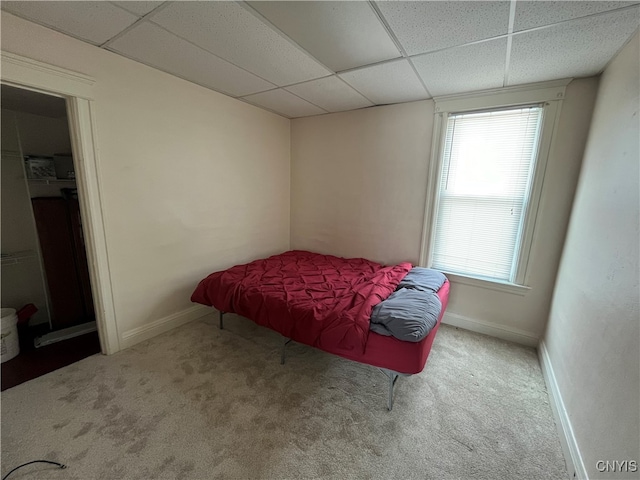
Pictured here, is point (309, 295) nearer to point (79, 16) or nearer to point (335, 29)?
point (335, 29)

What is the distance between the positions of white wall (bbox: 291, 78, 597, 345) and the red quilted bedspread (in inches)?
19.1

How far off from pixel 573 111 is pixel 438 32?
1431 millimetres

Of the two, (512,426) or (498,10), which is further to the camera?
(512,426)

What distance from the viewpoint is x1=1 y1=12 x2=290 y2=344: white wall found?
1891 millimetres

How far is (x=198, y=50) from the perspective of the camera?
1.81 metres

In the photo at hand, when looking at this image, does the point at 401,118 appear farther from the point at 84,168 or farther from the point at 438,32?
the point at 84,168

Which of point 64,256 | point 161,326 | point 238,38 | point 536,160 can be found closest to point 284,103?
point 238,38

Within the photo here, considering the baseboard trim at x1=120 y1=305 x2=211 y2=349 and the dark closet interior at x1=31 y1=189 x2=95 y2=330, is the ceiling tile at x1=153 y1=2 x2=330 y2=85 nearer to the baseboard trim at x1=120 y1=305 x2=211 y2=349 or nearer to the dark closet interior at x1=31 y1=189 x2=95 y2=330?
the dark closet interior at x1=31 y1=189 x2=95 y2=330

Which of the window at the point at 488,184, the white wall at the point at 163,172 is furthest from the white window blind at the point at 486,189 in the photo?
the white wall at the point at 163,172

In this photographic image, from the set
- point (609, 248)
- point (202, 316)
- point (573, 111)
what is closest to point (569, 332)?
point (609, 248)

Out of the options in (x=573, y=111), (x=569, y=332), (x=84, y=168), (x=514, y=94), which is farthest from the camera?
(x=514, y=94)

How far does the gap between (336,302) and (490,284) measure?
1.63 meters

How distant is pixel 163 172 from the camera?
228cm

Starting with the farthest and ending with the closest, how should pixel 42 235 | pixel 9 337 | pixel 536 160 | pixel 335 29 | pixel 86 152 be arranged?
pixel 42 235, pixel 536 160, pixel 9 337, pixel 86 152, pixel 335 29
